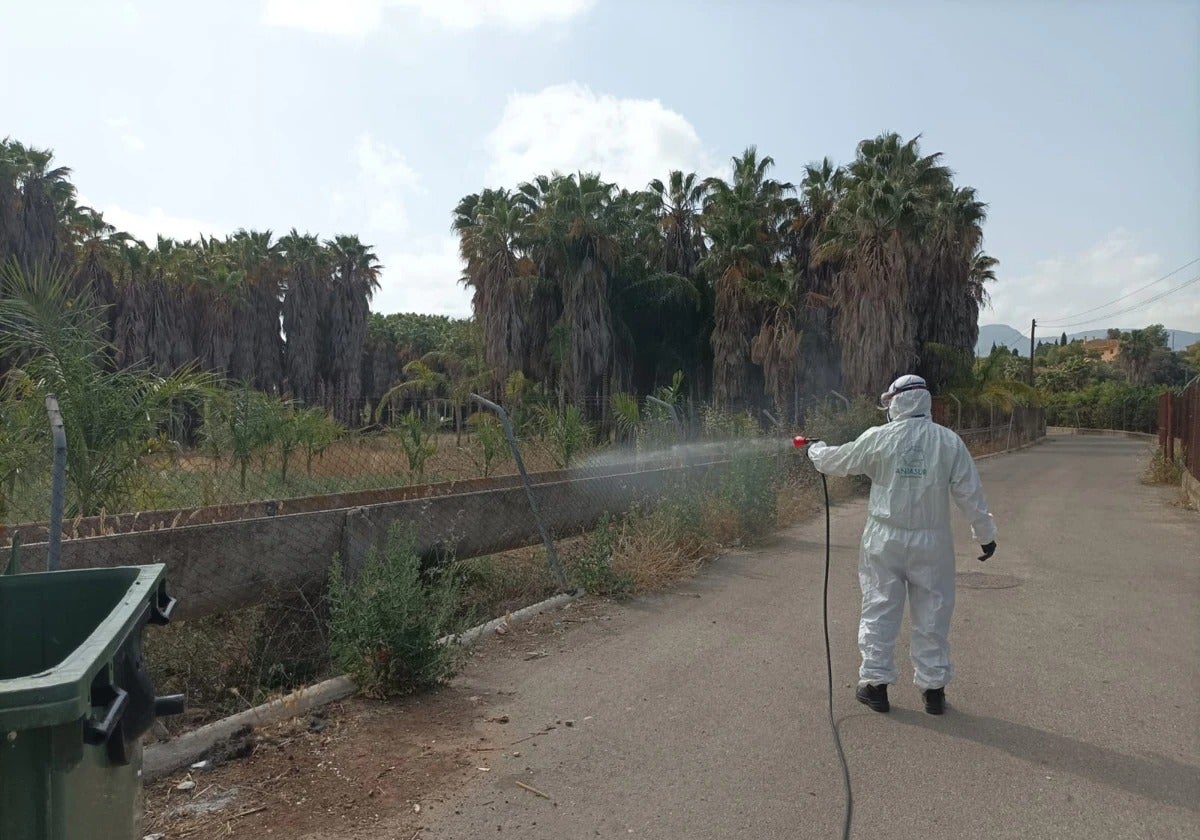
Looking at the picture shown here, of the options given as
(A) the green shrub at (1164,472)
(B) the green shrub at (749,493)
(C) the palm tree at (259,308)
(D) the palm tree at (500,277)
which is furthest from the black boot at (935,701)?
(C) the palm tree at (259,308)

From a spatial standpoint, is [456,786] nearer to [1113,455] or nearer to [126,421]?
[126,421]

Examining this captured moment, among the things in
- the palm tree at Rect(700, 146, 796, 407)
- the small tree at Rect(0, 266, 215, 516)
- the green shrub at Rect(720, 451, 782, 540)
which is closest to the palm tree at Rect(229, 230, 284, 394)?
the palm tree at Rect(700, 146, 796, 407)

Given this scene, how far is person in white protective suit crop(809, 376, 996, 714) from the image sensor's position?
4.77 m

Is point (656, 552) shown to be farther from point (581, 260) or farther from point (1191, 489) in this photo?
point (581, 260)

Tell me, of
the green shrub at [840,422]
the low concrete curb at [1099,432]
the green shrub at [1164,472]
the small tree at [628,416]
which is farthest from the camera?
the low concrete curb at [1099,432]

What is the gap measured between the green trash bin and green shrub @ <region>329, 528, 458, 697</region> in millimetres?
2201

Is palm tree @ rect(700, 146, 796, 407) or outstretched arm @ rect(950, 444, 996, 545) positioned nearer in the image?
outstretched arm @ rect(950, 444, 996, 545)

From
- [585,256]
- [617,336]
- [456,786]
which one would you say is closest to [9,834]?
[456,786]

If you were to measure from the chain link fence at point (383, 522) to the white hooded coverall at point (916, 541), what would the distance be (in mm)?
2627

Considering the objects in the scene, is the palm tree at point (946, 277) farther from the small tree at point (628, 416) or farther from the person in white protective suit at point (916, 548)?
the person in white protective suit at point (916, 548)

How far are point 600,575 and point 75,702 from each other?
5752 millimetres

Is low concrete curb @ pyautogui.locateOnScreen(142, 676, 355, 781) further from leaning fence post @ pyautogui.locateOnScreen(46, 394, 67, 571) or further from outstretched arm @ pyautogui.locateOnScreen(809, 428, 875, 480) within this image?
outstretched arm @ pyautogui.locateOnScreen(809, 428, 875, 480)

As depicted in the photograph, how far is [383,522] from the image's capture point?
595cm

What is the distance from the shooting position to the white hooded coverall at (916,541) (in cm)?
477
